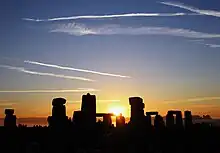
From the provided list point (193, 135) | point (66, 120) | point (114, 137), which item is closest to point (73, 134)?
point (66, 120)

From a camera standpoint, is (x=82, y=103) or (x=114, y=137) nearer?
(x=114, y=137)

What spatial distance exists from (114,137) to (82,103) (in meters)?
5.56

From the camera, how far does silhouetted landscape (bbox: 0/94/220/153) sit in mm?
29188

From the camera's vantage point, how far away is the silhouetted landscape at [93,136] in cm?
2919

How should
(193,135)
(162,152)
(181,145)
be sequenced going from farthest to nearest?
(193,135)
(181,145)
(162,152)

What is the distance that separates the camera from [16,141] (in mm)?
31188

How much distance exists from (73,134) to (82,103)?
3.97 metres

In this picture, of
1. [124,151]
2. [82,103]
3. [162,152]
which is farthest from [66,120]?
[162,152]

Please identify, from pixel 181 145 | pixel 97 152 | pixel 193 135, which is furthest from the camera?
pixel 193 135

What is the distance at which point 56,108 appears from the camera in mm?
31875

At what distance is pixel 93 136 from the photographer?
3278 cm

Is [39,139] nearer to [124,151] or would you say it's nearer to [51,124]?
[51,124]

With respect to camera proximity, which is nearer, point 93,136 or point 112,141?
point 112,141

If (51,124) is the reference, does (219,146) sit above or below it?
below
